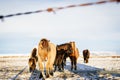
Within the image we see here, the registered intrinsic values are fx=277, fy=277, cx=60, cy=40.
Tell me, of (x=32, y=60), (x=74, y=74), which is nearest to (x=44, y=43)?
(x=74, y=74)

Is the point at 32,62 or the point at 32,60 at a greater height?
the point at 32,60

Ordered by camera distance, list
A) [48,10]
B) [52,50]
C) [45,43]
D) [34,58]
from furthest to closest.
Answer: [34,58]
[52,50]
[45,43]
[48,10]

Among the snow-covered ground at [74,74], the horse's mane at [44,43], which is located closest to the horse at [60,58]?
the snow-covered ground at [74,74]

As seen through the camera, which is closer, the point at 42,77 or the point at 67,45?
the point at 42,77

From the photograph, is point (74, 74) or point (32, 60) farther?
point (32, 60)

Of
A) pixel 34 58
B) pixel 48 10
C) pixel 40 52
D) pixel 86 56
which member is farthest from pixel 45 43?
pixel 86 56

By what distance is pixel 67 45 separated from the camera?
1845 cm

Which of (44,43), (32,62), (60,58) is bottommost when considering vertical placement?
(32,62)

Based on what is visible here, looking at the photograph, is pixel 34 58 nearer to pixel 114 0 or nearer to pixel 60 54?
pixel 60 54

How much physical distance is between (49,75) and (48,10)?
11.0 m

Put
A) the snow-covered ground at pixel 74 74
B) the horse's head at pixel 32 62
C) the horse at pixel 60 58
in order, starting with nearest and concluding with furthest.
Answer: the snow-covered ground at pixel 74 74 < the horse's head at pixel 32 62 < the horse at pixel 60 58

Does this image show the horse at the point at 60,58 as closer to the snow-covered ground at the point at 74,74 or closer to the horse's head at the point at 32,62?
the snow-covered ground at the point at 74,74

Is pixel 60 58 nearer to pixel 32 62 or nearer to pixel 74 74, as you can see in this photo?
pixel 32 62

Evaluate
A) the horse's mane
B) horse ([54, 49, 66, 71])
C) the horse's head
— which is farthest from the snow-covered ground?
the horse's mane
